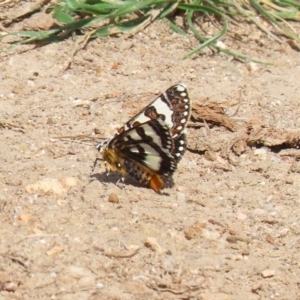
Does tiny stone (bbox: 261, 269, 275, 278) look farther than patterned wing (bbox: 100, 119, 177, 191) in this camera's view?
No

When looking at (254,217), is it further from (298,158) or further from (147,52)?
(147,52)

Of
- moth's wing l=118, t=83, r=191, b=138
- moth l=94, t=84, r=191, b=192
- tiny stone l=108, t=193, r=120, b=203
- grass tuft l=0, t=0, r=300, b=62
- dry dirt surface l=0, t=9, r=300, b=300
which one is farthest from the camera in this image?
grass tuft l=0, t=0, r=300, b=62

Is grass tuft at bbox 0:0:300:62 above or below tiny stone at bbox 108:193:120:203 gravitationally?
above

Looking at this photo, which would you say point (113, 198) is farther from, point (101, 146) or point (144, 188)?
point (101, 146)

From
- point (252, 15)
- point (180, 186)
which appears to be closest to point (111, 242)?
point (180, 186)

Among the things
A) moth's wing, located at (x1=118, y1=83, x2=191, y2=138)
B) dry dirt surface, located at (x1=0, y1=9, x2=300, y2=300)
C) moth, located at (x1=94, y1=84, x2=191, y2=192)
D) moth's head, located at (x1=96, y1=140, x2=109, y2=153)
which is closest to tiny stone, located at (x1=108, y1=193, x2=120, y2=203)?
dry dirt surface, located at (x1=0, y1=9, x2=300, y2=300)

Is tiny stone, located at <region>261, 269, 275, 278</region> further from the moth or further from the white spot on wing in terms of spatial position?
the white spot on wing

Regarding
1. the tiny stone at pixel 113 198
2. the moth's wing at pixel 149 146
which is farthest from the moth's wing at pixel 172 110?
the tiny stone at pixel 113 198

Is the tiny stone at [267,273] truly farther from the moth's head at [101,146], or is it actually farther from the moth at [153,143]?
the moth's head at [101,146]
